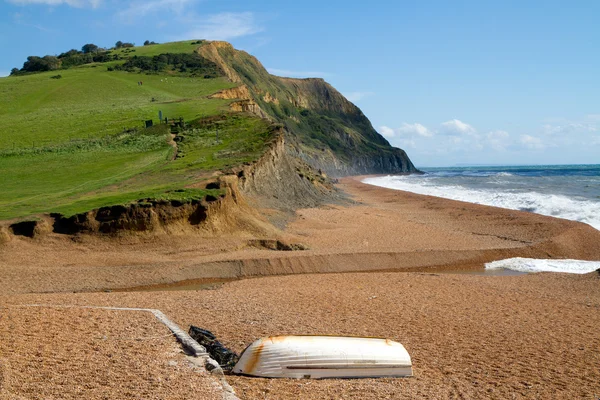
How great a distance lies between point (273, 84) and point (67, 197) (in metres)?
94.8

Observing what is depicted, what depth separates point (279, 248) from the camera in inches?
938

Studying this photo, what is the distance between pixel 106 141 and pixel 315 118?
89.1 metres

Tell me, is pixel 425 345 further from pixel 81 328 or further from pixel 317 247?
pixel 317 247

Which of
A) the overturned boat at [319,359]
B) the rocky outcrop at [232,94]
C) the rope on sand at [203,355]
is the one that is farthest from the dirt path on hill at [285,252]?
the rocky outcrop at [232,94]

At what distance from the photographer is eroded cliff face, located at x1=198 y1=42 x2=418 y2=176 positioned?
94.0 m

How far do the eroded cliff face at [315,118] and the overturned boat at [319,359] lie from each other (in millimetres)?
52225

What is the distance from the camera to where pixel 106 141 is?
42.7 meters

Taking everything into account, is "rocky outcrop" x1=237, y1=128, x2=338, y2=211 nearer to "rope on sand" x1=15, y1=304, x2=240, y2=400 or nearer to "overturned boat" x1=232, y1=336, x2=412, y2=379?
"rope on sand" x1=15, y1=304, x2=240, y2=400

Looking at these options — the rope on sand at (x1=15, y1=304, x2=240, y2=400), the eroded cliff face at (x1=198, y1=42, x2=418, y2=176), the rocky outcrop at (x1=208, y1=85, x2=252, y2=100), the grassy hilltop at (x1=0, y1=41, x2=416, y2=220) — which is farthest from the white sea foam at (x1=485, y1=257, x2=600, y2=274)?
the rocky outcrop at (x1=208, y1=85, x2=252, y2=100)

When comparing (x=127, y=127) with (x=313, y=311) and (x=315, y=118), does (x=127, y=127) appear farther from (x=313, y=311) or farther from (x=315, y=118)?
(x=315, y=118)

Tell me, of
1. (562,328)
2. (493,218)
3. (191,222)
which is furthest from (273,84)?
(562,328)

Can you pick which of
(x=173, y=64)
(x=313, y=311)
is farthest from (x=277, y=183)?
(x=173, y=64)

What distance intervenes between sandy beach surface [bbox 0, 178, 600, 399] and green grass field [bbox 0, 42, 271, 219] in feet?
16.5

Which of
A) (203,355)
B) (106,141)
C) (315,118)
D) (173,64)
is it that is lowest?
(203,355)
